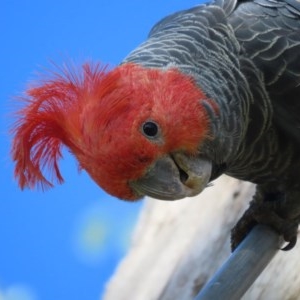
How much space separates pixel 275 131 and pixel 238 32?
0.26m

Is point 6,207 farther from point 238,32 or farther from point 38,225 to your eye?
point 238,32

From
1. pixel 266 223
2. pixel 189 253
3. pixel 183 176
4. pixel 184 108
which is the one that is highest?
pixel 184 108

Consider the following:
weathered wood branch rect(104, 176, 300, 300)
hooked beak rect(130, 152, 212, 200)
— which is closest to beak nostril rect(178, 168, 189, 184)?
hooked beak rect(130, 152, 212, 200)

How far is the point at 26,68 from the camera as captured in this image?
3.08 meters

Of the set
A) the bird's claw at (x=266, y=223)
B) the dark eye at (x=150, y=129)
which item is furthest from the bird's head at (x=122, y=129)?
the bird's claw at (x=266, y=223)

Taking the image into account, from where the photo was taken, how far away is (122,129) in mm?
1314

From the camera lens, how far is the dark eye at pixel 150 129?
1.33 metres

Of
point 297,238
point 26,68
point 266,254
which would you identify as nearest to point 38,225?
point 26,68

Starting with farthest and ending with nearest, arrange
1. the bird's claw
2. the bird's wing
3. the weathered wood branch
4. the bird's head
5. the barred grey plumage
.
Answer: the weathered wood branch → the bird's claw → the bird's wing → the barred grey plumage → the bird's head

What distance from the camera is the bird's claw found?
6.30 ft

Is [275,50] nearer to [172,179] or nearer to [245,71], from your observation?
[245,71]

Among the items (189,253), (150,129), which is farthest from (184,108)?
(189,253)

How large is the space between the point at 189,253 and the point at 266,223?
492mm

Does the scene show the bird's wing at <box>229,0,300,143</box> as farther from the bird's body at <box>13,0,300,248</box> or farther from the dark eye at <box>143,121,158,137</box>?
the dark eye at <box>143,121,158,137</box>
